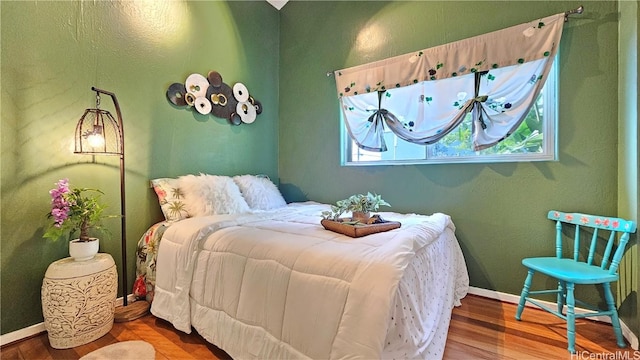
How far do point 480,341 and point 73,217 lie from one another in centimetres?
265

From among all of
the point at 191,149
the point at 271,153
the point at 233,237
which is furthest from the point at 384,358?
the point at 271,153

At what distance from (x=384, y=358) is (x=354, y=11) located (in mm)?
3220

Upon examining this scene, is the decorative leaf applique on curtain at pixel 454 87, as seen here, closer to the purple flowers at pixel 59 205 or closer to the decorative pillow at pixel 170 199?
the decorative pillow at pixel 170 199

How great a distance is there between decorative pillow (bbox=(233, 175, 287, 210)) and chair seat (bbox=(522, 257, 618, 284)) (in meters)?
2.18

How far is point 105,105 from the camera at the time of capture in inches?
87.8

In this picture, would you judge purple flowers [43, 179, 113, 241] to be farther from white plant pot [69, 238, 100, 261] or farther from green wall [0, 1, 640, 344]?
green wall [0, 1, 640, 344]

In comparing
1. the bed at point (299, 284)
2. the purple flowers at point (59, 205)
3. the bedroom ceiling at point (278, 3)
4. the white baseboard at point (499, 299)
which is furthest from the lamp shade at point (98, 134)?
the bedroom ceiling at point (278, 3)

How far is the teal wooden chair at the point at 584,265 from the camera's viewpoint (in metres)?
1.62

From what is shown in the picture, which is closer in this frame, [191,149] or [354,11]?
[191,149]

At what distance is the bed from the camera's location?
1163mm

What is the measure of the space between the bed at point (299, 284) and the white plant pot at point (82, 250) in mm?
394

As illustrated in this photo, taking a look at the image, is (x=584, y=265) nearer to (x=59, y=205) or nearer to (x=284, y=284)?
(x=284, y=284)

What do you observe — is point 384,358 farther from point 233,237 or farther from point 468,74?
point 468,74

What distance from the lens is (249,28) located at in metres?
3.37
